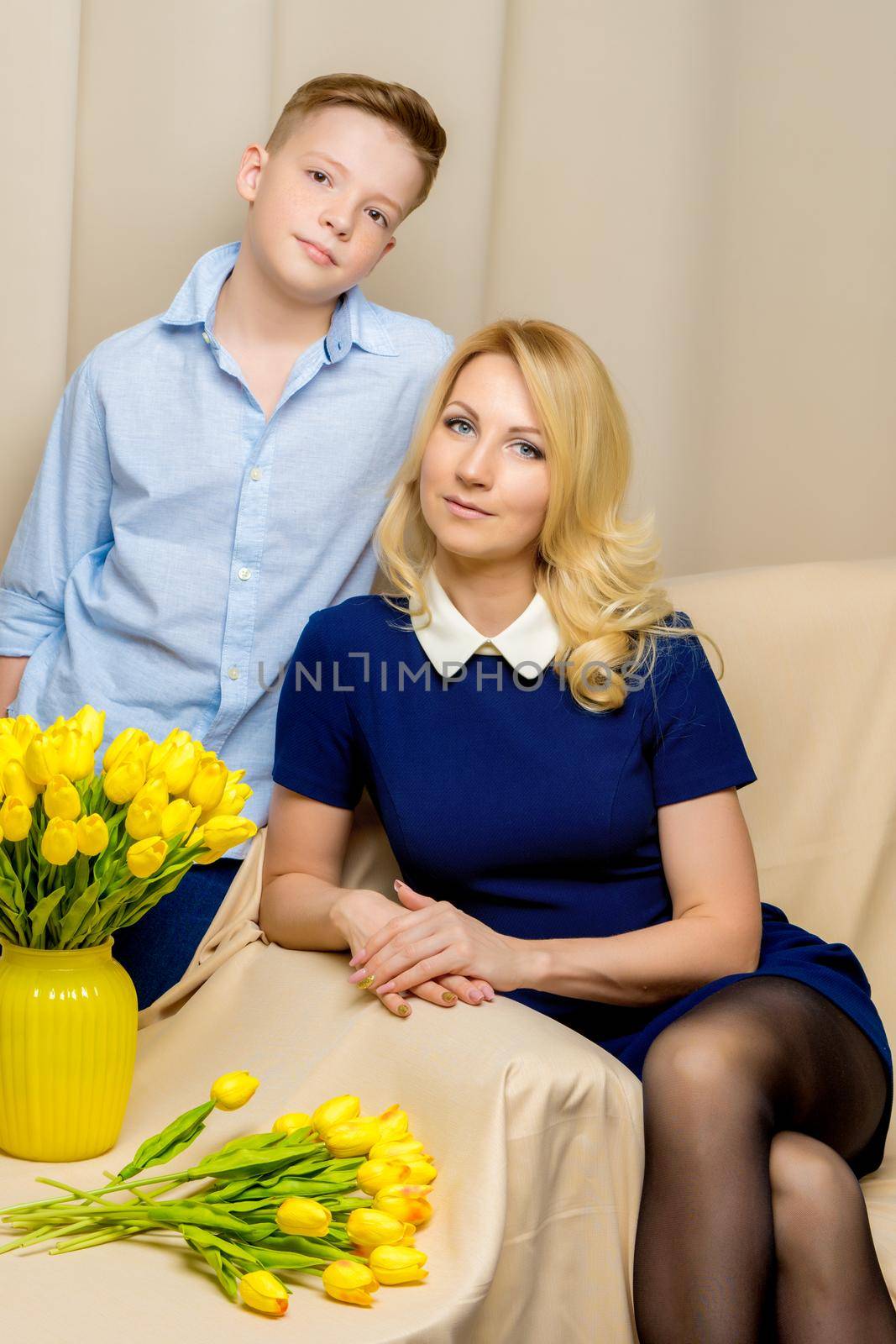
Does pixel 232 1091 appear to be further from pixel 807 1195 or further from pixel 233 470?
pixel 233 470

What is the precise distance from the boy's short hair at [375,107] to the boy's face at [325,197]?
0.03ft

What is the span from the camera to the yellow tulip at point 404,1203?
1.13m

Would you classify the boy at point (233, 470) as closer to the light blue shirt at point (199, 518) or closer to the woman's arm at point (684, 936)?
the light blue shirt at point (199, 518)

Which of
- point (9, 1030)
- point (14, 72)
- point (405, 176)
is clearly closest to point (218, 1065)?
point (9, 1030)

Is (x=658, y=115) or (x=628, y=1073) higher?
(x=658, y=115)

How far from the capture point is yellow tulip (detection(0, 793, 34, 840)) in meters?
1.18

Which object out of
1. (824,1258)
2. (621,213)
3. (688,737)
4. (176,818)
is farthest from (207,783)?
(621,213)

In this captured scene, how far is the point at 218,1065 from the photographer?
1.42 meters

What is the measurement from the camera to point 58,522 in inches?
68.7

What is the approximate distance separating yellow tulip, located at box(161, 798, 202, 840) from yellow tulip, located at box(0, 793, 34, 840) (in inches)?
4.4

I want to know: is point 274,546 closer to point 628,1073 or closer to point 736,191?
point 628,1073

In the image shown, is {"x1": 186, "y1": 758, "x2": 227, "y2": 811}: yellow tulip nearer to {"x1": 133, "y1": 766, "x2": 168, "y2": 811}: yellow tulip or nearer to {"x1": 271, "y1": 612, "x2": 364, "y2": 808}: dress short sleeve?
{"x1": 133, "y1": 766, "x2": 168, "y2": 811}: yellow tulip

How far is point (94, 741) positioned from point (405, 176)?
84 centimetres

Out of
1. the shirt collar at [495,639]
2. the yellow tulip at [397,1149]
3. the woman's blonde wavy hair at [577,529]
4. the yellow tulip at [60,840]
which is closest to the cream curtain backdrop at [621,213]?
the woman's blonde wavy hair at [577,529]
